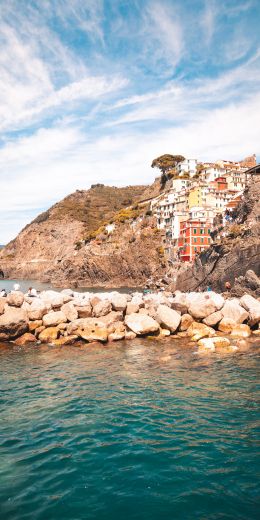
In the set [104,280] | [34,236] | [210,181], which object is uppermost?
[210,181]

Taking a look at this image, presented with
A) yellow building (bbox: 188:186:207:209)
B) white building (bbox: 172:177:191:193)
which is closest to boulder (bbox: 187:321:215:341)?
yellow building (bbox: 188:186:207:209)

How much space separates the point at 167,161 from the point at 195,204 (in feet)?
145

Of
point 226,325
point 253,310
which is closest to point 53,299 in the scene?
point 226,325

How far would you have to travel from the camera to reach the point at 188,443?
10.6 meters

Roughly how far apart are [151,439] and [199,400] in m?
3.44

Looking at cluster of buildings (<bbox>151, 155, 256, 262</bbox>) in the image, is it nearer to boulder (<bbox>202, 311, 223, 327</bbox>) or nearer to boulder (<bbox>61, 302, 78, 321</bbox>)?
boulder (<bbox>202, 311, 223, 327</bbox>)

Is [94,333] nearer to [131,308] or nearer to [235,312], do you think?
[131,308]

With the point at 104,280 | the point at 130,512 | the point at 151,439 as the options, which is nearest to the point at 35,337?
the point at 151,439

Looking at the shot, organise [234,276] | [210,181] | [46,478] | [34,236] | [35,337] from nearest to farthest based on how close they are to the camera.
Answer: [46,478] < [35,337] < [234,276] < [210,181] < [34,236]

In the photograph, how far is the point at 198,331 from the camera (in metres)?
25.3

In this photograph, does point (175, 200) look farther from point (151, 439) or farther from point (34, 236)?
point (151, 439)

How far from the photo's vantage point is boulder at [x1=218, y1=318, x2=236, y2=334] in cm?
2602

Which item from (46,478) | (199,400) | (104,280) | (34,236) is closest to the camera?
(46,478)

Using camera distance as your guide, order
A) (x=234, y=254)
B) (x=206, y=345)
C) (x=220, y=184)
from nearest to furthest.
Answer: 1. (x=206, y=345)
2. (x=234, y=254)
3. (x=220, y=184)
